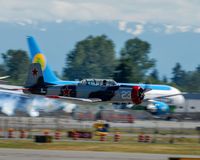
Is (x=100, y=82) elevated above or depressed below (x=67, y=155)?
above

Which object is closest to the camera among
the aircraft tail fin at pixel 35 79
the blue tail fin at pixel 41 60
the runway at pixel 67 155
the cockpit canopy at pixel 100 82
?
the runway at pixel 67 155

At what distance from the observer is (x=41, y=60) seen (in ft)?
A: 258

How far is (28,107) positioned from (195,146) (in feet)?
151

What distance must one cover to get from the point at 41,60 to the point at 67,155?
113 feet

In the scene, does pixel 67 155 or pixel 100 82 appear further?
pixel 100 82

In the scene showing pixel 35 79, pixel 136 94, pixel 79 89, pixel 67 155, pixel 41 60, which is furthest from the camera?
pixel 41 60

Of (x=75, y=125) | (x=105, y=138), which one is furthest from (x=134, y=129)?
(x=105, y=138)

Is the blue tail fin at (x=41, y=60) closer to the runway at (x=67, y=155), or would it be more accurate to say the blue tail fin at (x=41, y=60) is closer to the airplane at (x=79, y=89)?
the airplane at (x=79, y=89)

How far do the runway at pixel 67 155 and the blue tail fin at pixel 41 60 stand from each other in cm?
2848

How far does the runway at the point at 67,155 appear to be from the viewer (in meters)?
42.9

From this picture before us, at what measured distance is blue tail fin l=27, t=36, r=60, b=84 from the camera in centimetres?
7700

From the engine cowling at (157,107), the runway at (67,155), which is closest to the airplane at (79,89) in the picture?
the engine cowling at (157,107)

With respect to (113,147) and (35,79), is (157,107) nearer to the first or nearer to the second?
(35,79)

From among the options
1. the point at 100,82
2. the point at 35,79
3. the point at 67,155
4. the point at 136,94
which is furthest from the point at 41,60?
the point at 67,155
